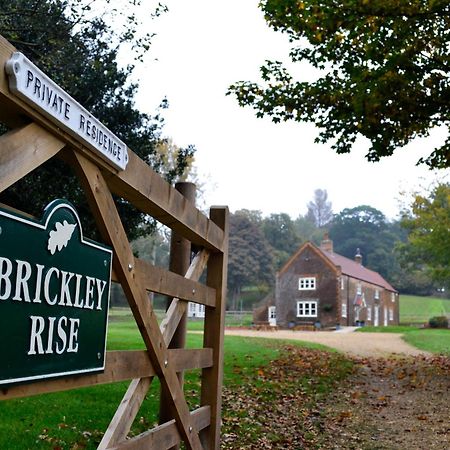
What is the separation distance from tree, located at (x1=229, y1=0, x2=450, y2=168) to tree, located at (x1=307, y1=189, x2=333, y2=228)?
121m

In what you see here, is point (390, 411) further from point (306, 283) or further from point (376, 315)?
point (376, 315)

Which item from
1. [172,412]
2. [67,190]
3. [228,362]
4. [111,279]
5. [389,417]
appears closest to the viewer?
[111,279]

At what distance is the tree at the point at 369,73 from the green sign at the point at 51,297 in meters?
8.32

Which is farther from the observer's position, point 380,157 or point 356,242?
point 356,242

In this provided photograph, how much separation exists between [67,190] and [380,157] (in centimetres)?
650

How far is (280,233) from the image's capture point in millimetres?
78625

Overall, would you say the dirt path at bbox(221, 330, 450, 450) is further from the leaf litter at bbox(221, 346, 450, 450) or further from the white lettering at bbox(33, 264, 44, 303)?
the white lettering at bbox(33, 264, 44, 303)

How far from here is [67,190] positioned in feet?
32.8

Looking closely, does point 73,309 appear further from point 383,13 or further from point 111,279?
point 383,13

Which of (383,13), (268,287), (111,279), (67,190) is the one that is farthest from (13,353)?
(268,287)

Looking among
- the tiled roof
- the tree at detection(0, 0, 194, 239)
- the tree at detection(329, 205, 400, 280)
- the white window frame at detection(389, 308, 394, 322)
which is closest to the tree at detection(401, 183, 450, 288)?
the tree at detection(0, 0, 194, 239)

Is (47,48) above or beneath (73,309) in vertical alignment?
above

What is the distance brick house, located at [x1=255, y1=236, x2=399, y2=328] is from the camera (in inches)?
1884

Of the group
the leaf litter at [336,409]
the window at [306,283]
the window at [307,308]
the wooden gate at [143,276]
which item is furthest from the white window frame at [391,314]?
the wooden gate at [143,276]
